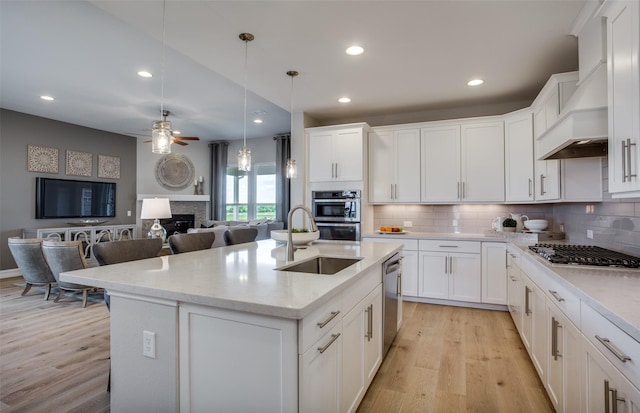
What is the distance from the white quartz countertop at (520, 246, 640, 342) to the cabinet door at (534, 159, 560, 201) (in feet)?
5.34

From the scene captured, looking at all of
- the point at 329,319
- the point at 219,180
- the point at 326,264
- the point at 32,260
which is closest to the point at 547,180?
the point at 326,264

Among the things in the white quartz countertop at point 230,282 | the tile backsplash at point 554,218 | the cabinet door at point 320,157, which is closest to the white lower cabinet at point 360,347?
the white quartz countertop at point 230,282

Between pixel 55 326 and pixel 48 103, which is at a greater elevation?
pixel 48 103

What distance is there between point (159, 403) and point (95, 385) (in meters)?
1.16

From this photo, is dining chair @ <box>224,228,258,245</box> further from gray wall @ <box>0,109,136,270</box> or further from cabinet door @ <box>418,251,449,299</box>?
gray wall @ <box>0,109,136,270</box>

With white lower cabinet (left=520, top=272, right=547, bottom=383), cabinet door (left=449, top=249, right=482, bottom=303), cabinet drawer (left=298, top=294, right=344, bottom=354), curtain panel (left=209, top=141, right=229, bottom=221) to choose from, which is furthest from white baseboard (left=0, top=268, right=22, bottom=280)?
white lower cabinet (left=520, top=272, right=547, bottom=383)

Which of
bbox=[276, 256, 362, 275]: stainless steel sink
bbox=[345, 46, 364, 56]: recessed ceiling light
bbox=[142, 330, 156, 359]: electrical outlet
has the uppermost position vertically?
bbox=[345, 46, 364, 56]: recessed ceiling light

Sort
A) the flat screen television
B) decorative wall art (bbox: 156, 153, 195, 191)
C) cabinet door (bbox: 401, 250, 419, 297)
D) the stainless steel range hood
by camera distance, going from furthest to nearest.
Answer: decorative wall art (bbox: 156, 153, 195, 191), the flat screen television, cabinet door (bbox: 401, 250, 419, 297), the stainless steel range hood

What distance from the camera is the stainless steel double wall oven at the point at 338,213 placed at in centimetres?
456

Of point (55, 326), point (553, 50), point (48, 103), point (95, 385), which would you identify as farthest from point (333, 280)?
point (48, 103)

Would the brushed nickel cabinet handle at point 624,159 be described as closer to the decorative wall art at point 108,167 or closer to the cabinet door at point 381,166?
the cabinet door at point 381,166

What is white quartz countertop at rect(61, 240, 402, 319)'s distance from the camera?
1256 mm

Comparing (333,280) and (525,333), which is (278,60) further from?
(525,333)

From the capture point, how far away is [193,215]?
8492 millimetres
